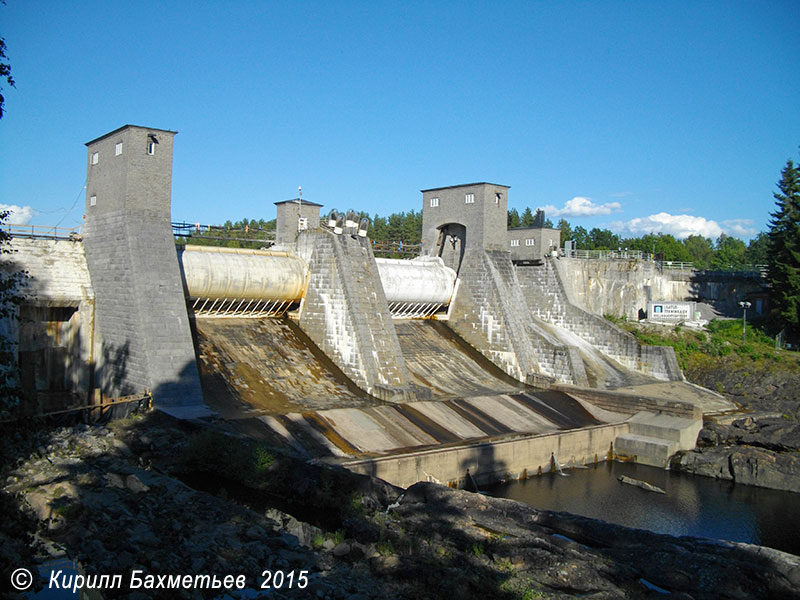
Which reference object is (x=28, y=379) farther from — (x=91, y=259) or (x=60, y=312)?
(x=91, y=259)

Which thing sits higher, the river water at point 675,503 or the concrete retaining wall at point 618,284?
the concrete retaining wall at point 618,284

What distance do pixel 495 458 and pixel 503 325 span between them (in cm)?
804

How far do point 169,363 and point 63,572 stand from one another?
9319 mm

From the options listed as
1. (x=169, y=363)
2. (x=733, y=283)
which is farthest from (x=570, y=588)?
(x=733, y=283)

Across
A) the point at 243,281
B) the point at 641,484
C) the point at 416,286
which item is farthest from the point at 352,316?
the point at 641,484

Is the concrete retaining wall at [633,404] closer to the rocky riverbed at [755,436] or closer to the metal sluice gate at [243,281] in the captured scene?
the rocky riverbed at [755,436]

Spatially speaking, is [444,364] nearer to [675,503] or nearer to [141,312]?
[675,503]

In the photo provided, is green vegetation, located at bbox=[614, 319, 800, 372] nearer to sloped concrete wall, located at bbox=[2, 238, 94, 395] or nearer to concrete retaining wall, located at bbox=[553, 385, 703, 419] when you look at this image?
concrete retaining wall, located at bbox=[553, 385, 703, 419]

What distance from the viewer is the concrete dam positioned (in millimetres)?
16250

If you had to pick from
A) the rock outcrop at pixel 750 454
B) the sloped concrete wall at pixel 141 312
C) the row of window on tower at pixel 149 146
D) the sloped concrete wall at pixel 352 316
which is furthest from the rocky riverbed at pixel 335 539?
the rock outcrop at pixel 750 454

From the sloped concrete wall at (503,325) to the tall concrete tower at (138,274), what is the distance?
11.9m

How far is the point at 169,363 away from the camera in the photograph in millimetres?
15805

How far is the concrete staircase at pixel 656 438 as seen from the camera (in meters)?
20.1

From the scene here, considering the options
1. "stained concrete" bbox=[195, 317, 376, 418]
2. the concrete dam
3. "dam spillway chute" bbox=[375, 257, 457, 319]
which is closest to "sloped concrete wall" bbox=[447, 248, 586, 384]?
the concrete dam
